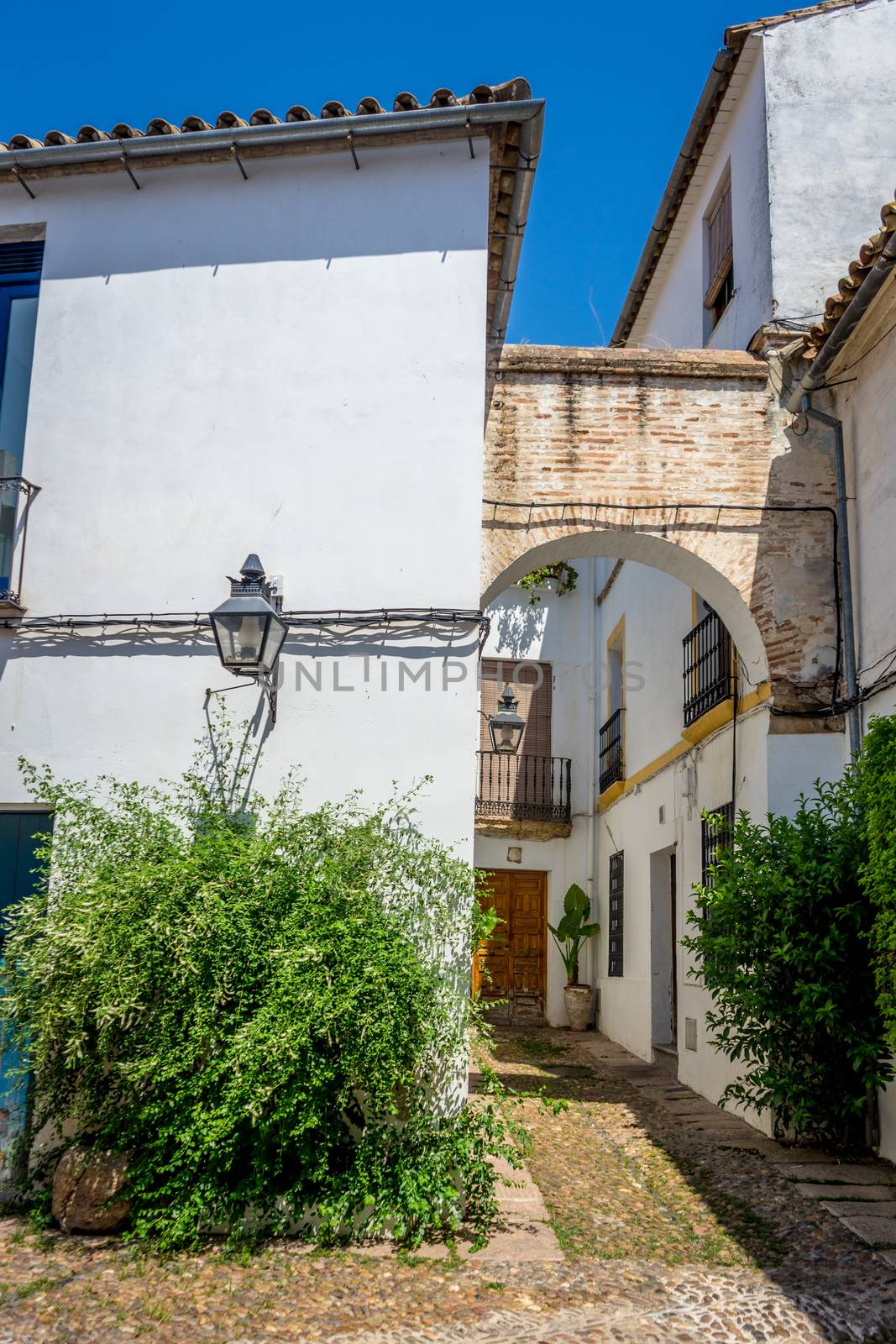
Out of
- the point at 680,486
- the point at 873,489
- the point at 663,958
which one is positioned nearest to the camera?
the point at 873,489

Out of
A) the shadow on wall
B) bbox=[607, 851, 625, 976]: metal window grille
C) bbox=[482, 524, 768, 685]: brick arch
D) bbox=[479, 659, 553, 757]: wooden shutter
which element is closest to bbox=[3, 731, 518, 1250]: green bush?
bbox=[482, 524, 768, 685]: brick arch

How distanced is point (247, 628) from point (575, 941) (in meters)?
9.68

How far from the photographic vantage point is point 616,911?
13453 millimetres

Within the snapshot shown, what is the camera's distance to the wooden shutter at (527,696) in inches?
622

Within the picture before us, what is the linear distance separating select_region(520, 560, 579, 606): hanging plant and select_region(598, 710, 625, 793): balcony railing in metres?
2.40

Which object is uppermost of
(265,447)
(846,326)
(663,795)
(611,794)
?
(846,326)

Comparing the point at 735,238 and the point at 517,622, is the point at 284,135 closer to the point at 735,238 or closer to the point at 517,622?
the point at 735,238

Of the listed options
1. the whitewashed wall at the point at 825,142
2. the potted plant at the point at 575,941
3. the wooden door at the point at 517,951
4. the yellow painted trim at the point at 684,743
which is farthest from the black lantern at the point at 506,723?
the whitewashed wall at the point at 825,142

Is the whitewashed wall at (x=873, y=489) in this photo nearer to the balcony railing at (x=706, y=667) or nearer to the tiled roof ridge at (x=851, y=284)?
the tiled roof ridge at (x=851, y=284)

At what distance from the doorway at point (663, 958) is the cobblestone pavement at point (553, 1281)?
4.63m

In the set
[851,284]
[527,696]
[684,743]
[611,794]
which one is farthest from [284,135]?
[527,696]

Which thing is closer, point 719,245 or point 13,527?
point 13,527

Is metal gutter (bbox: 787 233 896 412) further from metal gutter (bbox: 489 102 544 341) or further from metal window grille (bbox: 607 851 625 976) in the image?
metal window grille (bbox: 607 851 625 976)

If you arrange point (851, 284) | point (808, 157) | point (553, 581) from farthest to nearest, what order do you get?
point (553, 581) < point (808, 157) < point (851, 284)
